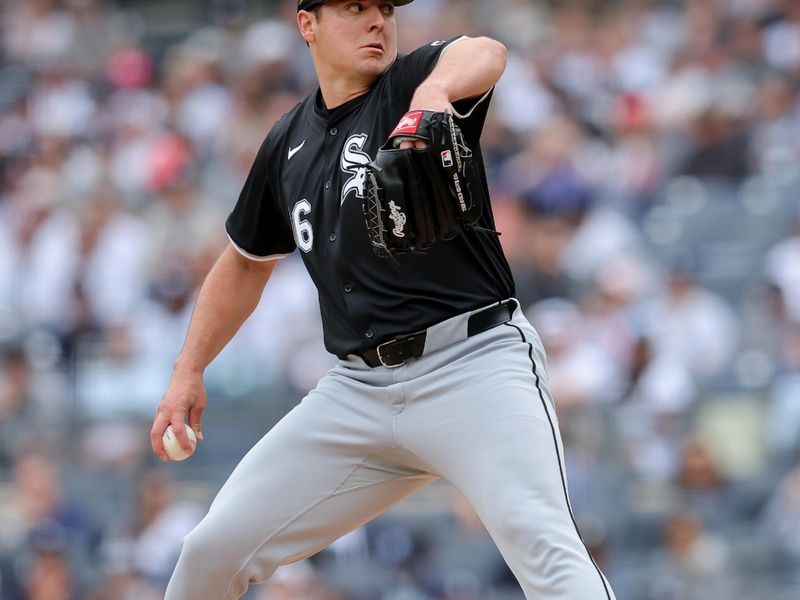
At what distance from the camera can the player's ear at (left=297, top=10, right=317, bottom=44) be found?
12.0ft

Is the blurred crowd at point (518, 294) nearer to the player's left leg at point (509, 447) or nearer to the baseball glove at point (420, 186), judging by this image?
the player's left leg at point (509, 447)

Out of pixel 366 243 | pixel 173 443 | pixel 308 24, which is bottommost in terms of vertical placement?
pixel 173 443

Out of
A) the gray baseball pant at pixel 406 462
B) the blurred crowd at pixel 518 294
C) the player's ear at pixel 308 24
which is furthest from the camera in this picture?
the blurred crowd at pixel 518 294

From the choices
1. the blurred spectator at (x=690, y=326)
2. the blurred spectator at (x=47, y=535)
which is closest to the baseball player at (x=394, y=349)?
the blurred spectator at (x=47, y=535)

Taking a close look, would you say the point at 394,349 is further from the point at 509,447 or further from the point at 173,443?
the point at 173,443

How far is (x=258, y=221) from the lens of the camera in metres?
3.93

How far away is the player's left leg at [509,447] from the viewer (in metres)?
3.05

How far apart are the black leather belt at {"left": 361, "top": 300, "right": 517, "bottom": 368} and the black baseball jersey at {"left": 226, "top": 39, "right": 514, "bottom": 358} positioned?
0.02 m

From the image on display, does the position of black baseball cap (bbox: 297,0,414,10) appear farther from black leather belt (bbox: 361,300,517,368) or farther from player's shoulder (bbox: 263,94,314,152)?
black leather belt (bbox: 361,300,517,368)

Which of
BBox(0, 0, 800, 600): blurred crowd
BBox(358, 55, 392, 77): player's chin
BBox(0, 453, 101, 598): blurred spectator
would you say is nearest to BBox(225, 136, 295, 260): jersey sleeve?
BBox(358, 55, 392, 77): player's chin

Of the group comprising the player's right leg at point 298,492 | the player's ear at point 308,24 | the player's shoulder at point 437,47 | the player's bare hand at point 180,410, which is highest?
the player's ear at point 308,24

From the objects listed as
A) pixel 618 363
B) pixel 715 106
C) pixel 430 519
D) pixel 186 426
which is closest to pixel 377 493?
pixel 186 426

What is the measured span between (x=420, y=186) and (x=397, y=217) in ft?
0.29

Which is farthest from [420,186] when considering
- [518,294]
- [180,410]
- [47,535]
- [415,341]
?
[47,535]
